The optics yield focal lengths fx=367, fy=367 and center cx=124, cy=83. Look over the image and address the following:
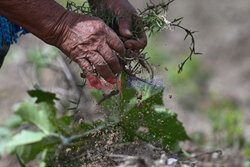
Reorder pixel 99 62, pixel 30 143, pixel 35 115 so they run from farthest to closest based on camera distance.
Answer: pixel 35 115 < pixel 30 143 < pixel 99 62

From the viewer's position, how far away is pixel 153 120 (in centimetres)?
247

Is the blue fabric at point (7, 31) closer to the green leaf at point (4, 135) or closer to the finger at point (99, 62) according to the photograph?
the finger at point (99, 62)

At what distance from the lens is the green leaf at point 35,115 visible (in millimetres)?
2797

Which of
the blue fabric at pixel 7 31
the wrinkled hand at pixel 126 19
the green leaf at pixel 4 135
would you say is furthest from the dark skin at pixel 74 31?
the green leaf at pixel 4 135

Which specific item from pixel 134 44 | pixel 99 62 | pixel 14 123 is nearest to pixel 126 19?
pixel 134 44

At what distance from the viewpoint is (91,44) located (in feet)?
6.34

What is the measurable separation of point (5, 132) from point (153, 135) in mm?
2009

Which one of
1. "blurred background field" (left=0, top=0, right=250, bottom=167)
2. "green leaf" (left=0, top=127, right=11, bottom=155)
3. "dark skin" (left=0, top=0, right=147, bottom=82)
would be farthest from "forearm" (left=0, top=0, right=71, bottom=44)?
"green leaf" (left=0, top=127, right=11, bottom=155)

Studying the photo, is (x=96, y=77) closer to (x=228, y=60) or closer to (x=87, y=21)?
(x=87, y=21)

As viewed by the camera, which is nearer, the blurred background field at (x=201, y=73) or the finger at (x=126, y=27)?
the finger at (x=126, y=27)

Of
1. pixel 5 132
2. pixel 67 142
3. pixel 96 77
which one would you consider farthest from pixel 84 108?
pixel 5 132

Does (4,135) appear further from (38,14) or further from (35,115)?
(38,14)

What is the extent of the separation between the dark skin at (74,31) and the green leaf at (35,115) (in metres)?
0.97

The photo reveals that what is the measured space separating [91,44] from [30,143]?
1144 mm
